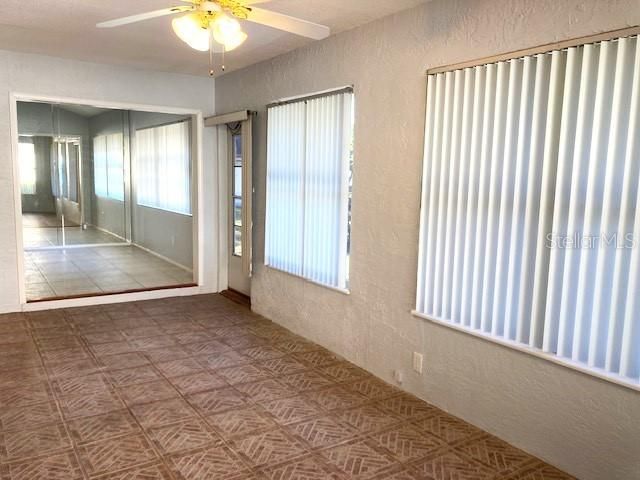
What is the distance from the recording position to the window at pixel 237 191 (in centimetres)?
612

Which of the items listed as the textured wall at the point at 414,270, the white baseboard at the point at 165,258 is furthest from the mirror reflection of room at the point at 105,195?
the textured wall at the point at 414,270

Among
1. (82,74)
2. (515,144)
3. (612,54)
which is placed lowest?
(515,144)

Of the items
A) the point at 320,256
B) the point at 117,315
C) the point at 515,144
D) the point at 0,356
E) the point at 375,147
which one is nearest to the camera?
the point at 515,144

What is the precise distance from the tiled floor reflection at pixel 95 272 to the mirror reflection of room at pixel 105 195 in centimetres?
1

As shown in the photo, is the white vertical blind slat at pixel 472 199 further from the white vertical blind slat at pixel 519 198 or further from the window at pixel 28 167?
the window at pixel 28 167

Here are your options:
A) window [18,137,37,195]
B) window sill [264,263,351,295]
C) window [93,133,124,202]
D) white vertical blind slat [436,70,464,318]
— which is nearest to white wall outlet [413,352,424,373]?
white vertical blind slat [436,70,464,318]

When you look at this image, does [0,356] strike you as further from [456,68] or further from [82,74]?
[456,68]

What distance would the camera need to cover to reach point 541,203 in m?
2.63

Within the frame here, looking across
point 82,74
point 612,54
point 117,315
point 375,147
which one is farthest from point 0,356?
point 612,54

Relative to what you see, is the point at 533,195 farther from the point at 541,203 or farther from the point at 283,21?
the point at 283,21

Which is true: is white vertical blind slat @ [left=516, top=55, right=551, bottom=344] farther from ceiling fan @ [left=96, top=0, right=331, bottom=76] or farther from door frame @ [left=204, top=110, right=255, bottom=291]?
door frame @ [left=204, top=110, right=255, bottom=291]

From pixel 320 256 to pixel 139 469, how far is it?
2.29 metres

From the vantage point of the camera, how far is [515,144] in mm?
2781

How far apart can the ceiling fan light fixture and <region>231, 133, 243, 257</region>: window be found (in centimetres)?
349
